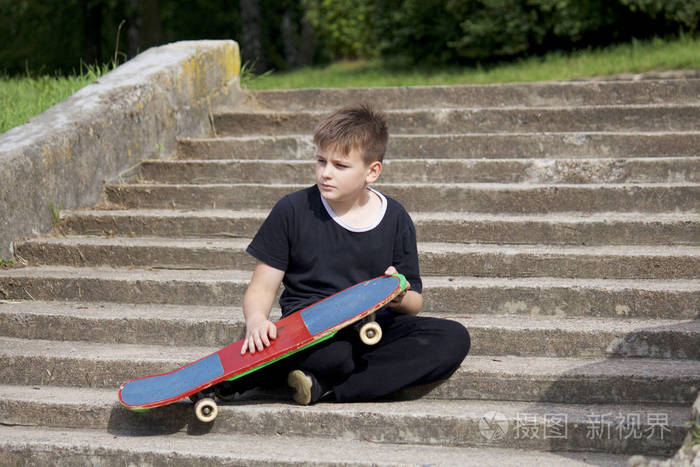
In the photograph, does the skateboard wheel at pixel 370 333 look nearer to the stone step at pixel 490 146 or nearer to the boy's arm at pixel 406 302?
the boy's arm at pixel 406 302

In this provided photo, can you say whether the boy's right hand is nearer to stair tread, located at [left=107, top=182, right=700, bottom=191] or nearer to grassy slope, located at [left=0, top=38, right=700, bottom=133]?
stair tread, located at [left=107, top=182, right=700, bottom=191]

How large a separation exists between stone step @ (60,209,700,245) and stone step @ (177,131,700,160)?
79 centimetres

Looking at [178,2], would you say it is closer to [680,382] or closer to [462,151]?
[462,151]

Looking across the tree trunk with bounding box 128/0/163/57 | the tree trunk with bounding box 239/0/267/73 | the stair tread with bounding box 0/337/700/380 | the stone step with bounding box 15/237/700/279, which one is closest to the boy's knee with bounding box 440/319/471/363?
the stair tread with bounding box 0/337/700/380

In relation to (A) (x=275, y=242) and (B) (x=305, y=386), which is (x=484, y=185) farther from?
(B) (x=305, y=386)

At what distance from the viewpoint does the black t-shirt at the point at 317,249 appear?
329cm

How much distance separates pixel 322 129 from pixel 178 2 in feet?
78.6

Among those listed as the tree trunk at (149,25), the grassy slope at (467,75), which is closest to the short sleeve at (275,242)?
the grassy slope at (467,75)

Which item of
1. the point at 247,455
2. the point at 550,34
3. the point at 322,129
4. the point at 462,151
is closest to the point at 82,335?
the point at 247,455

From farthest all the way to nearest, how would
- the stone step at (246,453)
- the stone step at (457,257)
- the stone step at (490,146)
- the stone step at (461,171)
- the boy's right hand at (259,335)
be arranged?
the stone step at (490,146), the stone step at (461,171), the stone step at (457,257), the boy's right hand at (259,335), the stone step at (246,453)

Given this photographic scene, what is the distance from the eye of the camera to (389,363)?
328 cm

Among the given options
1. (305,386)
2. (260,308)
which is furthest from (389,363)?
(260,308)

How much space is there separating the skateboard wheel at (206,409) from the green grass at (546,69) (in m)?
4.54

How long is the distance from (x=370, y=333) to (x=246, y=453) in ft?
2.18
